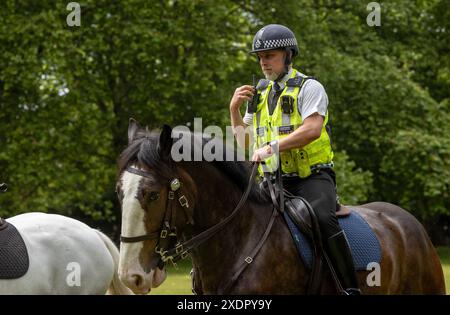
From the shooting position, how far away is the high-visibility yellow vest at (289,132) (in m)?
6.10

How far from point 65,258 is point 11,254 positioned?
34.4 inches

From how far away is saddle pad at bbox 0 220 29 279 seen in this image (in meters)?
7.91

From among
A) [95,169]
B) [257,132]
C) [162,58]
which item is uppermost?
[162,58]

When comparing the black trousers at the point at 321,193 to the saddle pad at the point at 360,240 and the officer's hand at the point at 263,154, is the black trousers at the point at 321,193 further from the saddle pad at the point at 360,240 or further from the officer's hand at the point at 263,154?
the officer's hand at the point at 263,154

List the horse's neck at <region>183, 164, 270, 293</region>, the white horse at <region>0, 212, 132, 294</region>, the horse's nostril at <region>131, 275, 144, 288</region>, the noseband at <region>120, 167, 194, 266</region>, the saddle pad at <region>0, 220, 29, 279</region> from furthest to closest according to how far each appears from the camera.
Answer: the white horse at <region>0, 212, 132, 294</region>, the saddle pad at <region>0, 220, 29, 279</region>, the horse's neck at <region>183, 164, 270, 293</region>, the noseband at <region>120, 167, 194, 266</region>, the horse's nostril at <region>131, 275, 144, 288</region>

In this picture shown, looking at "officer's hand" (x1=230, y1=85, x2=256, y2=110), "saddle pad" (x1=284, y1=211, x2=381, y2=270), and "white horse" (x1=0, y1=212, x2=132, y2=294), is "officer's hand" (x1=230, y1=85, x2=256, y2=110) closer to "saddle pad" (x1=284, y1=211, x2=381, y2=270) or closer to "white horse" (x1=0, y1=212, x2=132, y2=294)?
"saddle pad" (x1=284, y1=211, x2=381, y2=270)

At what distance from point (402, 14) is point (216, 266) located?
2255 cm

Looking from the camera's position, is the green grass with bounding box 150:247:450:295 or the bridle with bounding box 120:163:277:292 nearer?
→ the bridle with bounding box 120:163:277:292

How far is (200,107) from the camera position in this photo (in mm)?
25109

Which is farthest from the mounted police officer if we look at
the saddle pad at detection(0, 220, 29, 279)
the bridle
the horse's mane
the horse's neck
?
the saddle pad at detection(0, 220, 29, 279)

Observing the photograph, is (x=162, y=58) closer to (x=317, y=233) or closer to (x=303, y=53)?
(x=303, y=53)

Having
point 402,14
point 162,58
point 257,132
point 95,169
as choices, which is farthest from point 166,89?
point 257,132

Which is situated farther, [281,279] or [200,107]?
[200,107]

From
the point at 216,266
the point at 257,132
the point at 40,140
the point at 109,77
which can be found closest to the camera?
the point at 216,266
